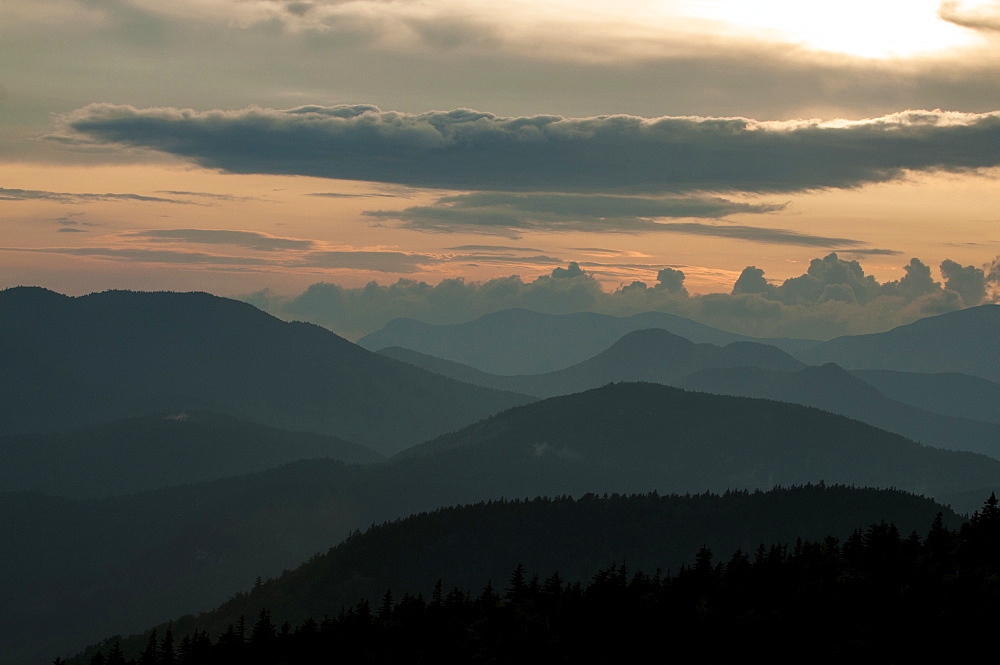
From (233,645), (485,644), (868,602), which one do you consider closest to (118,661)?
(233,645)

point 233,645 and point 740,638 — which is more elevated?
point 740,638

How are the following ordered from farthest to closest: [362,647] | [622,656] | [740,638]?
[362,647]
[622,656]
[740,638]

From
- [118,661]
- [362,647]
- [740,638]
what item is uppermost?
[740,638]

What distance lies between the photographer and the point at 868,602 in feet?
412

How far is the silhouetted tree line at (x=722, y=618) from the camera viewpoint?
11688 centimetres

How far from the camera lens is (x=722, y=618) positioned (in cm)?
13100

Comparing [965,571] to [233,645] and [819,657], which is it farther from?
[233,645]

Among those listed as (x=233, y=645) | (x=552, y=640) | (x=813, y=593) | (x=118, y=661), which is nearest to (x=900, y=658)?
(x=813, y=593)

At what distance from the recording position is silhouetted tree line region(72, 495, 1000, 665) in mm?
116875

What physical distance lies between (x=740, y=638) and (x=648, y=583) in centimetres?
3606

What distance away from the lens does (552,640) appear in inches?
5271

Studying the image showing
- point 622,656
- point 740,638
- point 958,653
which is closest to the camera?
point 958,653

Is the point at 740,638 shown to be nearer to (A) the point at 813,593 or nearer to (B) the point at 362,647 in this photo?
(A) the point at 813,593

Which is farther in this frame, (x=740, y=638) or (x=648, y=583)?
Answer: (x=648, y=583)
